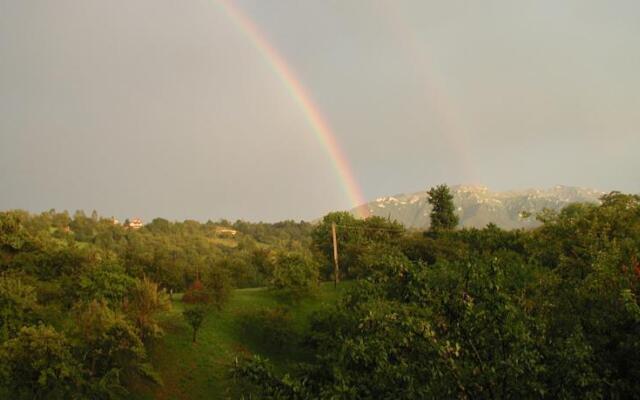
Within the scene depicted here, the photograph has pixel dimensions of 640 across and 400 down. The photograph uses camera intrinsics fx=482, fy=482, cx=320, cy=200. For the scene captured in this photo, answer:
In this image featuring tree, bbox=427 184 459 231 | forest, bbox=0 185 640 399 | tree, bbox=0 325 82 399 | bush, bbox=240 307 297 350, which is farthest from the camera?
tree, bbox=427 184 459 231

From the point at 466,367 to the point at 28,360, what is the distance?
26612mm

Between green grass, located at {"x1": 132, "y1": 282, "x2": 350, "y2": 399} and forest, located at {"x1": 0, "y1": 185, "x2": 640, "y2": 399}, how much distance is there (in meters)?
0.19

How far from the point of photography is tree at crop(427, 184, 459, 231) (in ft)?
313

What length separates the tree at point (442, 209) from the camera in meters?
95.3

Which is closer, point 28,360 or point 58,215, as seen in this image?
point 28,360

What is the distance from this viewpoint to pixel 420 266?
11.5 metres

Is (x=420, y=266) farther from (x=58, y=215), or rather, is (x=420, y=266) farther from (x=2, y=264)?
(x=58, y=215)

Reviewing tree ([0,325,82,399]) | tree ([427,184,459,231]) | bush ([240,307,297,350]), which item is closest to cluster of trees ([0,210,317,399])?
tree ([0,325,82,399])

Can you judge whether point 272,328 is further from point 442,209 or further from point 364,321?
point 442,209

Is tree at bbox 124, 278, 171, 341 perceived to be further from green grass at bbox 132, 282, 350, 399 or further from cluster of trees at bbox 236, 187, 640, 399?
cluster of trees at bbox 236, 187, 640, 399

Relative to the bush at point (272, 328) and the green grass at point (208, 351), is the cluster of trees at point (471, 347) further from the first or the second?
the bush at point (272, 328)

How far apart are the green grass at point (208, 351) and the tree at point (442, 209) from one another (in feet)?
151

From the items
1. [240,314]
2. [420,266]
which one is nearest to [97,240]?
[240,314]

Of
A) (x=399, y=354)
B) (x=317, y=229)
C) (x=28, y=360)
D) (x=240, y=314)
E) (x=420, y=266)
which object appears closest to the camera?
(x=399, y=354)
